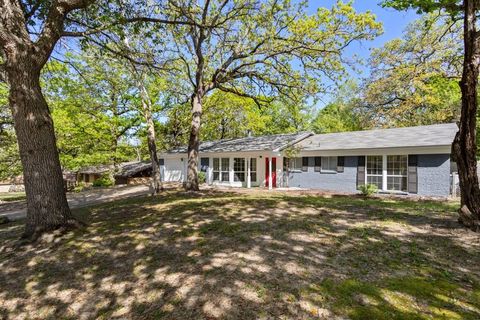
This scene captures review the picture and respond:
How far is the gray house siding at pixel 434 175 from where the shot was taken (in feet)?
43.0

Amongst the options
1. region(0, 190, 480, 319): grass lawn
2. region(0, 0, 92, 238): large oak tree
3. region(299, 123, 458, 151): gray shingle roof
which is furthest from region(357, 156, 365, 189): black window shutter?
region(0, 0, 92, 238): large oak tree

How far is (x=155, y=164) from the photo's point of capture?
1439cm

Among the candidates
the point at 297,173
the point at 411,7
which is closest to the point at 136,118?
the point at 297,173

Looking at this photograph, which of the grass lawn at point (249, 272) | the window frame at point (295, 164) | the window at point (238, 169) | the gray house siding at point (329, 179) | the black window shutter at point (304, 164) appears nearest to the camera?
the grass lawn at point (249, 272)

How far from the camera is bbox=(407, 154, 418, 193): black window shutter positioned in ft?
46.1

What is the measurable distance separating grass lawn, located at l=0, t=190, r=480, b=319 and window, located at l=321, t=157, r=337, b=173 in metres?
10.7

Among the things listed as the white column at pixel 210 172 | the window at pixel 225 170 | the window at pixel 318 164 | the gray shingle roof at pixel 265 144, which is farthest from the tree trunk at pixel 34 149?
the white column at pixel 210 172

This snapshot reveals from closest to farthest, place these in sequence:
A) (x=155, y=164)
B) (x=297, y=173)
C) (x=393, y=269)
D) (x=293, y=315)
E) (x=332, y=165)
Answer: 1. (x=293, y=315)
2. (x=393, y=269)
3. (x=155, y=164)
4. (x=332, y=165)
5. (x=297, y=173)

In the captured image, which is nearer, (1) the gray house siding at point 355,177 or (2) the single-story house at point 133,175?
(1) the gray house siding at point 355,177

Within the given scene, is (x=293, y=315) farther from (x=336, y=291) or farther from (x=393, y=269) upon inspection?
(x=393, y=269)

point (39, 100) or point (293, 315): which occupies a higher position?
point (39, 100)

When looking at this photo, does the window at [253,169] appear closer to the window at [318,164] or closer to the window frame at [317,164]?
the window frame at [317,164]

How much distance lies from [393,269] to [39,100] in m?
7.20

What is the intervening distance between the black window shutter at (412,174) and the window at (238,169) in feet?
35.1
